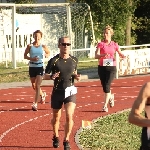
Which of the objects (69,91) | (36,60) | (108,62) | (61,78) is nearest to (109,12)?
(36,60)

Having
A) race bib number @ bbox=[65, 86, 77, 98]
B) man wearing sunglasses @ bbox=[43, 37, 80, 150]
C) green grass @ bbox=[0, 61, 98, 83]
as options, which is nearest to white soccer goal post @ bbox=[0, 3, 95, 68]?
green grass @ bbox=[0, 61, 98, 83]

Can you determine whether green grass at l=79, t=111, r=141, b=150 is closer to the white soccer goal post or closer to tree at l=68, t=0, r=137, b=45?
the white soccer goal post

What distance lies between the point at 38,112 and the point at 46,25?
19347 millimetres

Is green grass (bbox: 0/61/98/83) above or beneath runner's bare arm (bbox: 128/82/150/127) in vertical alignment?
beneath

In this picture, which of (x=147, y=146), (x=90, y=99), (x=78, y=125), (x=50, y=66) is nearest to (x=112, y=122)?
(x=78, y=125)

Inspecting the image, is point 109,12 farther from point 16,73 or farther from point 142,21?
point 16,73

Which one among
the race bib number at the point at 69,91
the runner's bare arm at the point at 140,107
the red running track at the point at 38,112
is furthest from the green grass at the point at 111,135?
the runner's bare arm at the point at 140,107

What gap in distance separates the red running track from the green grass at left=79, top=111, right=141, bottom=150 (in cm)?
28

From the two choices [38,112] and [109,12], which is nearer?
[38,112]

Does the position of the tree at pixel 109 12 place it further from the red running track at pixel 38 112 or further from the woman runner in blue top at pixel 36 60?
the woman runner in blue top at pixel 36 60

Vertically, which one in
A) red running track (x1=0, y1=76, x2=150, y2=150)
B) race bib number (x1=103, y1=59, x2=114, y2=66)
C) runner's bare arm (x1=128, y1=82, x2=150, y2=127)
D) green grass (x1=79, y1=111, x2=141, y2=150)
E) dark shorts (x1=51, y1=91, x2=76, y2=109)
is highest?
runner's bare arm (x1=128, y1=82, x2=150, y2=127)

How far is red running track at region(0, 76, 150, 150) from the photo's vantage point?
41.2 feet

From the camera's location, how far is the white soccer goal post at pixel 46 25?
106 ft

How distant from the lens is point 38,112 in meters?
16.7
